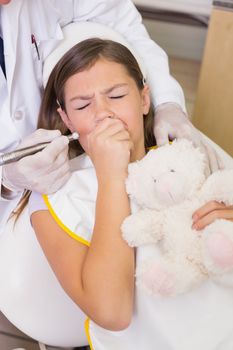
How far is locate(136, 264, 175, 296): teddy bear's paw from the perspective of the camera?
87 cm

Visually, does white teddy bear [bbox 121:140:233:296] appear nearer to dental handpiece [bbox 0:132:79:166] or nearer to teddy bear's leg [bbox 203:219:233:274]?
teddy bear's leg [bbox 203:219:233:274]

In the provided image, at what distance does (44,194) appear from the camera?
1.14 meters

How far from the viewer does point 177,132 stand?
4.26 ft

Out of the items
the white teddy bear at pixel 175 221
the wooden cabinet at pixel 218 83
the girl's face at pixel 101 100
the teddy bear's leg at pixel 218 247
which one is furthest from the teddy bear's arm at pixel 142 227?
the wooden cabinet at pixel 218 83

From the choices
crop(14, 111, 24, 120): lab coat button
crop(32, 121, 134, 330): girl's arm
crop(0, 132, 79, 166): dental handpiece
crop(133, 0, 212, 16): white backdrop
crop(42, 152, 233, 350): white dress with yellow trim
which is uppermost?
crop(133, 0, 212, 16): white backdrop

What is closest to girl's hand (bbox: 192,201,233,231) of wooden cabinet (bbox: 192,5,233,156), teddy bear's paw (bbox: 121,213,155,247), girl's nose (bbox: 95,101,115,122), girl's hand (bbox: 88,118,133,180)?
teddy bear's paw (bbox: 121,213,155,247)

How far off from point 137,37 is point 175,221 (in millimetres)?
877

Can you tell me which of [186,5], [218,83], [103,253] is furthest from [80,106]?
[186,5]

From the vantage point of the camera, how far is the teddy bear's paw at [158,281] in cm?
87

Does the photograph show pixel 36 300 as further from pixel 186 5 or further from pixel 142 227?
pixel 186 5

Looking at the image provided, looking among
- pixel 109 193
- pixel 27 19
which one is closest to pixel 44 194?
pixel 109 193

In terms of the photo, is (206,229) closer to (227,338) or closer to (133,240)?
(133,240)

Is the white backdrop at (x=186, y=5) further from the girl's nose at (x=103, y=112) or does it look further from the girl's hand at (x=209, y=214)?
the girl's hand at (x=209, y=214)

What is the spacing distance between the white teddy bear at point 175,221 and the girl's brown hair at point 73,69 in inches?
14.0
